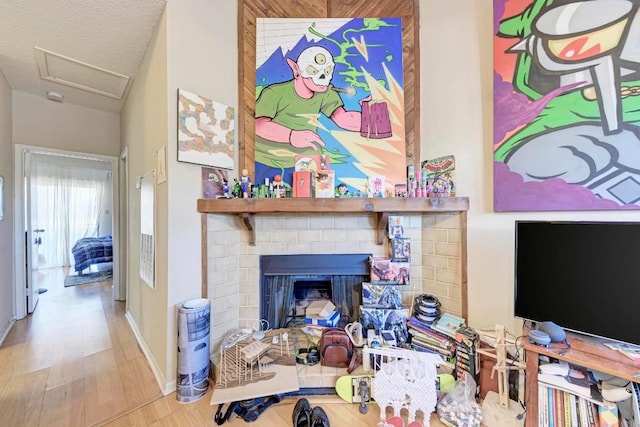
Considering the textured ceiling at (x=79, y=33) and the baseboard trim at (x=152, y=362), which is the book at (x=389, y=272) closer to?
the baseboard trim at (x=152, y=362)

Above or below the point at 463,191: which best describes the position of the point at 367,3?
above

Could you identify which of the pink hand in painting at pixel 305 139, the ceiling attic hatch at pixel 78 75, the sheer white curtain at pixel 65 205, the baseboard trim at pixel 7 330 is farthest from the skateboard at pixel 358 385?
the sheer white curtain at pixel 65 205

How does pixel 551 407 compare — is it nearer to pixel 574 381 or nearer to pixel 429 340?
pixel 574 381

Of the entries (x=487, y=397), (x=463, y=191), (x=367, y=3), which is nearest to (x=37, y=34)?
(x=367, y=3)

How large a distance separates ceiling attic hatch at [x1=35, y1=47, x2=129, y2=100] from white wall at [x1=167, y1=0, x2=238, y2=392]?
1.20 m

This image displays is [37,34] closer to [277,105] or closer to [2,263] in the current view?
[277,105]

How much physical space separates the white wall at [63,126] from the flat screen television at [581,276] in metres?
4.42

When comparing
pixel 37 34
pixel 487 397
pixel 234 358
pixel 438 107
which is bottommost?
pixel 487 397

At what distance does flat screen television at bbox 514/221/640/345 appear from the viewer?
3.50ft

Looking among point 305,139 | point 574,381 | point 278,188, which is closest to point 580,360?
point 574,381

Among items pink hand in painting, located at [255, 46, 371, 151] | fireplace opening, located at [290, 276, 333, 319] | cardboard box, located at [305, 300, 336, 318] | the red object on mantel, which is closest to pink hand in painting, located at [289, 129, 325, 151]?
pink hand in painting, located at [255, 46, 371, 151]

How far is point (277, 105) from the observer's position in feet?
6.42

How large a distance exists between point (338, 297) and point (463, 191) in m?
1.28

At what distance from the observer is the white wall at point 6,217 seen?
231 cm
